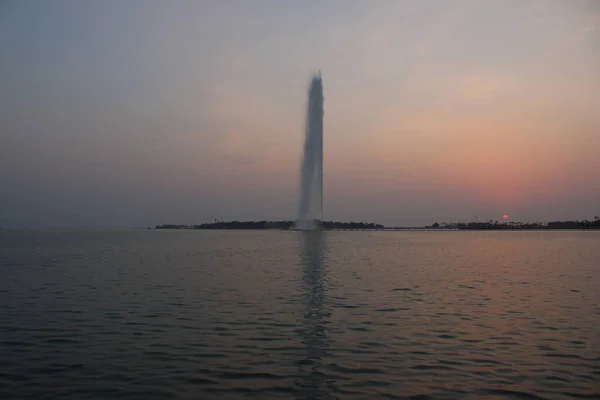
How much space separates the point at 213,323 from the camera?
64.8ft

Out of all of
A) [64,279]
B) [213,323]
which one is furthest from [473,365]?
[64,279]

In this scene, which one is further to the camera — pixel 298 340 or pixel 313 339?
pixel 313 339

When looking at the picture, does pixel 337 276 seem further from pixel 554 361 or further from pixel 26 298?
pixel 554 361

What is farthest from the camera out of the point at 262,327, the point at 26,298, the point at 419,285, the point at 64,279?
the point at 64,279

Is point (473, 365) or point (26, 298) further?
point (26, 298)

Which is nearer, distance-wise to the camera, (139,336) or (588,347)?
(588,347)

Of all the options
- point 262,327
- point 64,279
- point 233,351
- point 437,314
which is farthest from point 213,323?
point 64,279

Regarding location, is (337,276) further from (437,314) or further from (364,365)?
(364,365)

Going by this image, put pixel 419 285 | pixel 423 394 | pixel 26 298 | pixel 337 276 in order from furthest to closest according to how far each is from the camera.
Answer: pixel 337 276
pixel 419 285
pixel 26 298
pixel 423 394

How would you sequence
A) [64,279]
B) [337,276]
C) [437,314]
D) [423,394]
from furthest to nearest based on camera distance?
[337,276] → [64,279] → [437,314] → [423,394]

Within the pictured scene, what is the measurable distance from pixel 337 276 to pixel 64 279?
19048 millimetres

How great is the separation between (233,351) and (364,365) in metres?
4.03

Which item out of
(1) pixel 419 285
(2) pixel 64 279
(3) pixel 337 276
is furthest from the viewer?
(3) pixel 337 276

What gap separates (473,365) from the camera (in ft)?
45.9
